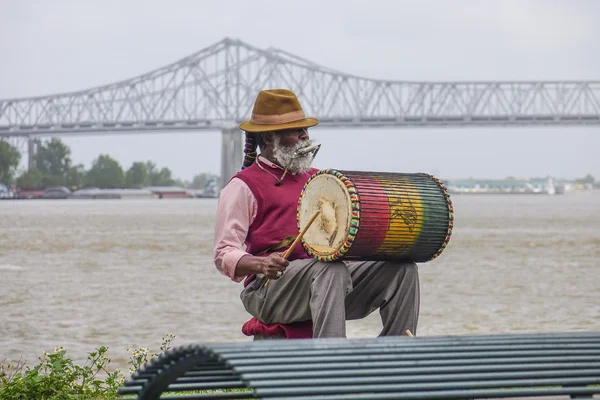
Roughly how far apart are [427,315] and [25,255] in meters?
13.1

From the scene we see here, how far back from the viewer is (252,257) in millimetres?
3531

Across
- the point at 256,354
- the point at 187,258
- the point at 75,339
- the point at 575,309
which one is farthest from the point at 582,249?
the point at 256,354

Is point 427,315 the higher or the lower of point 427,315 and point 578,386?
the lower

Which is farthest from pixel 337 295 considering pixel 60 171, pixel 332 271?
pixel 60 171

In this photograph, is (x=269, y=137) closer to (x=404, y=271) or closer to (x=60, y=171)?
(x=404, y=271)

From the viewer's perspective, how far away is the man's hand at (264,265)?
11.3 feet

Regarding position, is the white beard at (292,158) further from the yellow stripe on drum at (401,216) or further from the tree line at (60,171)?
the tree line at (60,171)

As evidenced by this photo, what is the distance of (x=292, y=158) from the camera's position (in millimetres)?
3770

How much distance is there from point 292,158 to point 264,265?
46 centimetres

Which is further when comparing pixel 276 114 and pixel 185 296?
pixel 185 296

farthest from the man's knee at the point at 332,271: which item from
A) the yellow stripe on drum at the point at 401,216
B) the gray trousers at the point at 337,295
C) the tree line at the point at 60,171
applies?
the tree line at the point at 60,171

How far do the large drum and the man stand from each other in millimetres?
65

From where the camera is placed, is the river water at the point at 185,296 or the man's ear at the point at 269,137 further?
the river water at the point at 185,296

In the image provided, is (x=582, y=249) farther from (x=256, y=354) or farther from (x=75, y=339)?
(x=256, y=354)
